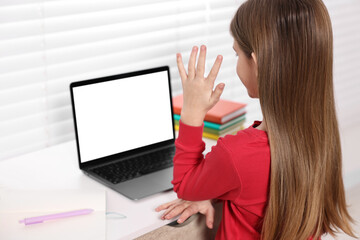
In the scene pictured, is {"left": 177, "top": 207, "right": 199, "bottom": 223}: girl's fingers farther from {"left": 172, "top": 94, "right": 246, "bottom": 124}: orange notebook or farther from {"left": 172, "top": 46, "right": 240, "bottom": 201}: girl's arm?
{"left": 172, "top": 94, "right": 246, "bottom": 124}: orange notebook

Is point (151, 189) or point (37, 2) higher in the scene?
point (37, 2)

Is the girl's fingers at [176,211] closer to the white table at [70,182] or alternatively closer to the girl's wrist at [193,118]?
the white table at [70,182]

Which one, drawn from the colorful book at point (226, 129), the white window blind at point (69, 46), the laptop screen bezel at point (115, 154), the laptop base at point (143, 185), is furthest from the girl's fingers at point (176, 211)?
the white window blind at point (69, 46)

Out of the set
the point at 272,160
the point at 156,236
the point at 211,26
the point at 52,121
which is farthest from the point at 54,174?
the point at 211,26

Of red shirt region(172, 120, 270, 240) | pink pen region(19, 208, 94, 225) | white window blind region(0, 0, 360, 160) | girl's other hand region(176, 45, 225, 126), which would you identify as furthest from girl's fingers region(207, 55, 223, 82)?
white window blind region(0, 0, 360, 160)

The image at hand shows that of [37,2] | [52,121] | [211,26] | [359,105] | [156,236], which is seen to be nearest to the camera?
[156,236]

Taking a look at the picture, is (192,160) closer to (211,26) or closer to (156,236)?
(156,236)

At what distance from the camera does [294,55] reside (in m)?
0.95

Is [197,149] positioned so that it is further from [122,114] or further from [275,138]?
[122,114]

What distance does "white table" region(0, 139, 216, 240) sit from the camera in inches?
41.3

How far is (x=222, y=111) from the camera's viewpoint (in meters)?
1.56

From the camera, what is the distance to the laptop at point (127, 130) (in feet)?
4.19

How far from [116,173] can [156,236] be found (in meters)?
0.28

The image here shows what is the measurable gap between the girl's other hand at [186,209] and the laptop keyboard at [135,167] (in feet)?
0.62
